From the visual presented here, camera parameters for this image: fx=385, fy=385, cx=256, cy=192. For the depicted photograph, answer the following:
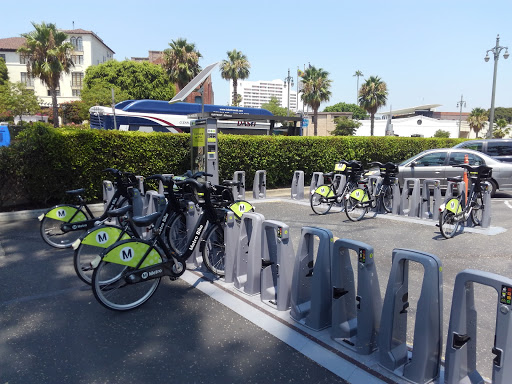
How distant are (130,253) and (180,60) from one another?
36312mm

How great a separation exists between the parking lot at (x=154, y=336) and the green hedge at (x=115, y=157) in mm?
3595

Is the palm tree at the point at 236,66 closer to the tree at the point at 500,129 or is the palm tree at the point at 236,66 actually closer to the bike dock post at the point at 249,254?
the tree at the point at 500,129

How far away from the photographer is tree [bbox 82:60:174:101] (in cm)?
4538

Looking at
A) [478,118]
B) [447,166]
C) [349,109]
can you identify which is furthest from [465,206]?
[349,109]

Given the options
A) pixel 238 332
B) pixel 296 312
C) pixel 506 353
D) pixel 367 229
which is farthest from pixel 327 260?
pixel 367 229

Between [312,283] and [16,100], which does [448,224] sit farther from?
[16,100]

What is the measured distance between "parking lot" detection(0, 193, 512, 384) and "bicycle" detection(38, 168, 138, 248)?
0.52 meters

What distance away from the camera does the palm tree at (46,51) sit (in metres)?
30.0

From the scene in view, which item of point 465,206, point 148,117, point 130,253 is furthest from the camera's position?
point 148,117

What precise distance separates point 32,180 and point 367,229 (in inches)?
296

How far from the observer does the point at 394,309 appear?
9.70 feet

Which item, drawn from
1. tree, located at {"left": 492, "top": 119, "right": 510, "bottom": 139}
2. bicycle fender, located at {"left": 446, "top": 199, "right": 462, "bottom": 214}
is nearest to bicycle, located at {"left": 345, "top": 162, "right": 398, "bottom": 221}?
bicycle fender, located at {"left": 446, "top": 199, "right": 462, "bottom": 214}

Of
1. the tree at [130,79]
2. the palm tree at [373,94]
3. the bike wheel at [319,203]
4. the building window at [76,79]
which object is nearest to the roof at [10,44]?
the building window at [76,79]

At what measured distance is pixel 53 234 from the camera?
20.5 feet
